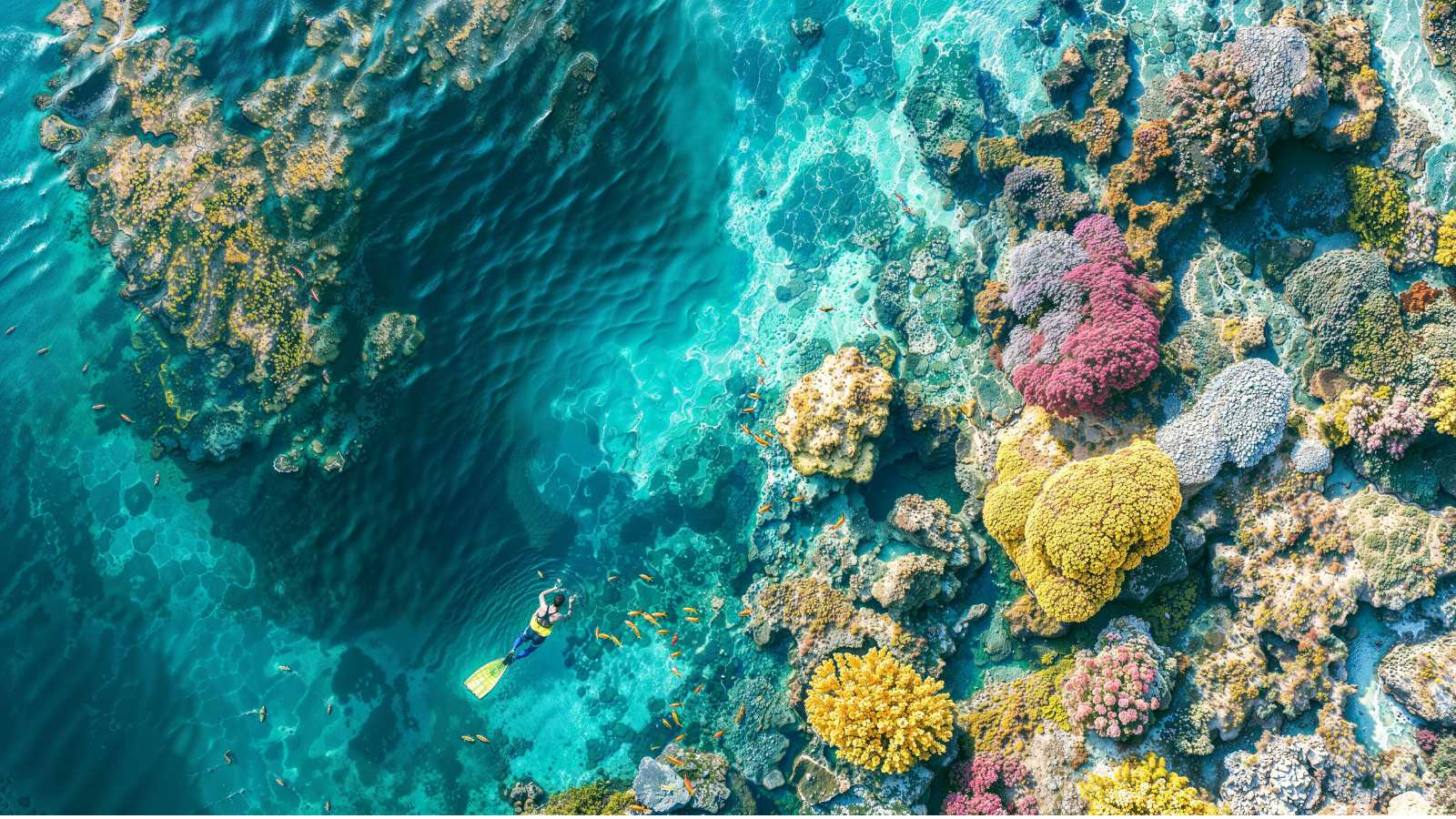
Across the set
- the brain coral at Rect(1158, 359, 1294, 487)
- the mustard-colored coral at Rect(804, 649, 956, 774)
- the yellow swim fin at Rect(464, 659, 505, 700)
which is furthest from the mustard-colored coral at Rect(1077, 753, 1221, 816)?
the yellow swim fin at Rect(464, 659, 505, 700)

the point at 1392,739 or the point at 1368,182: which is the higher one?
the point at 1368,182

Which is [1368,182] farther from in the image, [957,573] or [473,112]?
[473,112]

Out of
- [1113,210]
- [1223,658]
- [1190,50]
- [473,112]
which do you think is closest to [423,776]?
[473,112]

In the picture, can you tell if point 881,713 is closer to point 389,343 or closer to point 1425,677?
point 1425,677

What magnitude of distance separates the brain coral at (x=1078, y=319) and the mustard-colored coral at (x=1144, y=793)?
5884 mm

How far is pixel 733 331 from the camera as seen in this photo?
16203 millimetres

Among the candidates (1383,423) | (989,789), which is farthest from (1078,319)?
(989,789)

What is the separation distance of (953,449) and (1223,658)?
5.55 m

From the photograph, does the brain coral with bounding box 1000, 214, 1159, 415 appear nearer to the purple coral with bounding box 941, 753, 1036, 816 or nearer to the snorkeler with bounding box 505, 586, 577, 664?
the purple coral with bounding box 941, 753, 1036, 816

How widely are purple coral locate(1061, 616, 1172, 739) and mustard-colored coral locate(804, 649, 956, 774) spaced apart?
2.14m

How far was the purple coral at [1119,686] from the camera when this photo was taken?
503 inches

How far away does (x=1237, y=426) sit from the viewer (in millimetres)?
13383

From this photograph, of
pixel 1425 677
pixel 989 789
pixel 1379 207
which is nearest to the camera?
pixel 1425 677

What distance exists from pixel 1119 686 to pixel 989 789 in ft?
9.67
